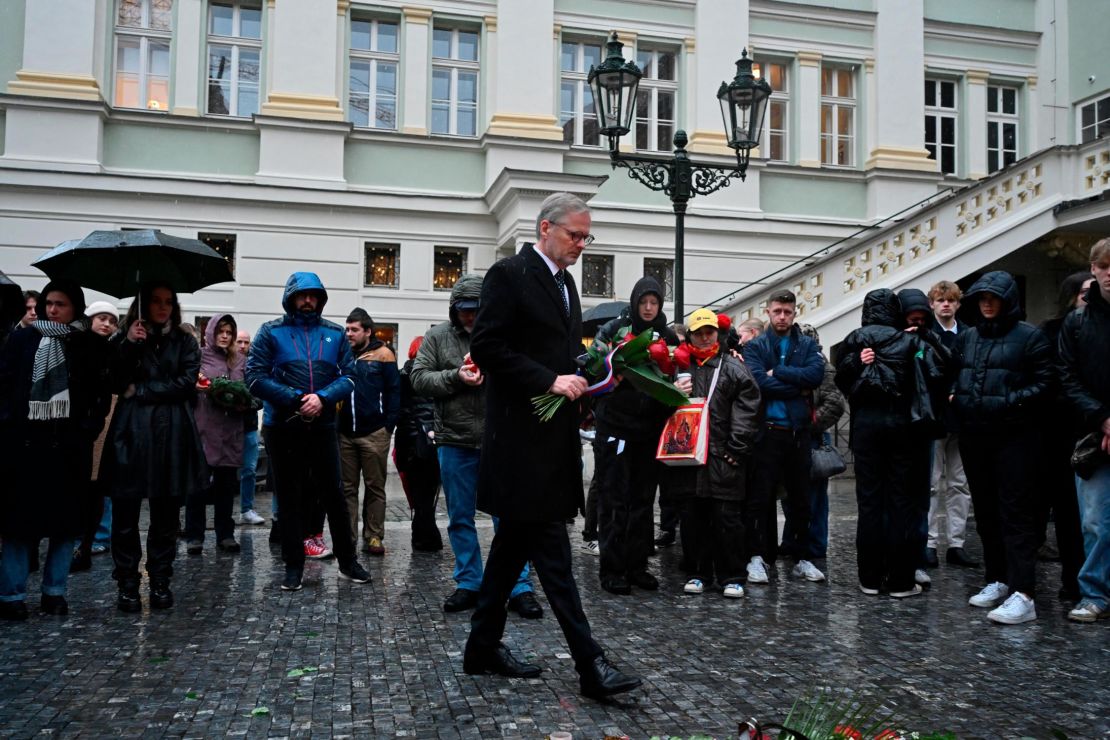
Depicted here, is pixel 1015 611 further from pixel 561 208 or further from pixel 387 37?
pixel 387 37

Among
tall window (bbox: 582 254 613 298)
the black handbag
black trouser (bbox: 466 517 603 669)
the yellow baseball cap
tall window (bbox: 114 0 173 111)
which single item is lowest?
black trouser (bbox: 466 517 603 669)

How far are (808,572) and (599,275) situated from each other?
1182 centimetres

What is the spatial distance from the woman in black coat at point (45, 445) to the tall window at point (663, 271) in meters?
13.8

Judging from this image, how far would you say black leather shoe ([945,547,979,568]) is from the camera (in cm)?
771

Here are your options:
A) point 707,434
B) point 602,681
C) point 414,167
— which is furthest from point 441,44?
point 602,681

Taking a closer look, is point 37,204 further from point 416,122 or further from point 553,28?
point 553,28

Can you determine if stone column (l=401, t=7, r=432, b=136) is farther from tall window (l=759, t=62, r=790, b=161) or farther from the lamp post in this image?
the lamp post

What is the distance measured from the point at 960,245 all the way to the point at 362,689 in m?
14.7

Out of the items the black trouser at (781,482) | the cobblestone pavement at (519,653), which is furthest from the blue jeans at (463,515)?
the black trouser at (781,482)

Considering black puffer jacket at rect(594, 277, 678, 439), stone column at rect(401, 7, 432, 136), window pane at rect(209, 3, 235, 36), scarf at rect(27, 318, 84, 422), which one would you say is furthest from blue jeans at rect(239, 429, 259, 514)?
window pane at rect(209, 3, 235, 36)

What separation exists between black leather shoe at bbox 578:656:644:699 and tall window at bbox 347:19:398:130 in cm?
1510

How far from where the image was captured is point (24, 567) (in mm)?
5746

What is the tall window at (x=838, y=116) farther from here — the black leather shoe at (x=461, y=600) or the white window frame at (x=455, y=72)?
the black leather shoe at (x=461, y=600)

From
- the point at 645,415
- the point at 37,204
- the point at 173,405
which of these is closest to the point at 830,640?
the point at 645,415
